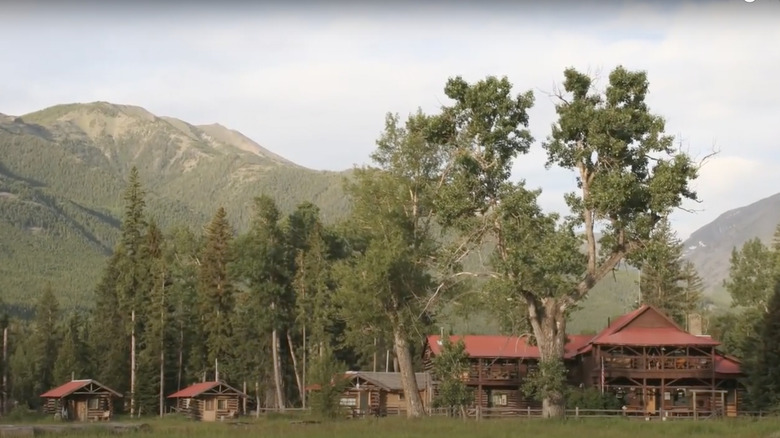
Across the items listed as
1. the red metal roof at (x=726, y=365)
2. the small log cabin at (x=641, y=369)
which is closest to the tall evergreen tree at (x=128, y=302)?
the small log cabin at (x=641, y=369)

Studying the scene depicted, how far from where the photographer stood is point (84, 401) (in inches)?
2938

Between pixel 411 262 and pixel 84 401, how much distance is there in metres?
34.5

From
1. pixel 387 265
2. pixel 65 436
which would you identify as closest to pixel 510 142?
pixel 387 265

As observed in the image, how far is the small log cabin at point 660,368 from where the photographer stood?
202ft

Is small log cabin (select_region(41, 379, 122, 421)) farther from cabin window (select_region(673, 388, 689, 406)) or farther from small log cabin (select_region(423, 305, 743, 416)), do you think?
cabin window (select_region(673, 388, 689, 406))

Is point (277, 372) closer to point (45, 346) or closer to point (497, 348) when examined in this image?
point (497, 348)

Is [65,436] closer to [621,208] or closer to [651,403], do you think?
[621,208]

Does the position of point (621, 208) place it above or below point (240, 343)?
Result: above

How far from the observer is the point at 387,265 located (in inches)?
2030

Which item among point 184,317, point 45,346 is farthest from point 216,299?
point 45,346

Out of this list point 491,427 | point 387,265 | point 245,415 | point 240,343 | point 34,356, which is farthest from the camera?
point 34,356

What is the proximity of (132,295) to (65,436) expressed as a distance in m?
48.5

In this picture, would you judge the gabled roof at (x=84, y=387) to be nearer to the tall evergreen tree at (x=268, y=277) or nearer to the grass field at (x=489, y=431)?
the tall evergreen tree at (x=268, y=277)

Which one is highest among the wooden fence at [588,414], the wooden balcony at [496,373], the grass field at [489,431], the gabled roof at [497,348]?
the gabled roof at [497,348]
